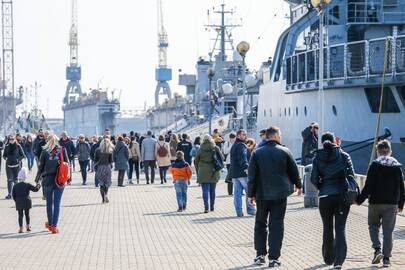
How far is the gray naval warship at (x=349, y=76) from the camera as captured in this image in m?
32.6

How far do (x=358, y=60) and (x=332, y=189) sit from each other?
21325 mm

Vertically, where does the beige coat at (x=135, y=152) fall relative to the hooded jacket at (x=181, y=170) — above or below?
above

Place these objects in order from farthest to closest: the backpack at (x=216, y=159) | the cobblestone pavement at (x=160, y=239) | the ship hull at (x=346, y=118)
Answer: the ship hull at (x=346, y=118) < the backpack at (x=216, y=159) < the cobblestone pavement at (x=160, y=239)

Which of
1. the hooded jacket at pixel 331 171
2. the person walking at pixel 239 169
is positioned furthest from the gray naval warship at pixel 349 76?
the hooded jacket at pixel 331 171

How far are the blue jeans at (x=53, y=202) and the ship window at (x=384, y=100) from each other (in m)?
16.7

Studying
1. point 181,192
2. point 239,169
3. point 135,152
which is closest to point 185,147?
point 135,152

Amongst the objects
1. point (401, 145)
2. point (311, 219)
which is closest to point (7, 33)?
point (401, 145)

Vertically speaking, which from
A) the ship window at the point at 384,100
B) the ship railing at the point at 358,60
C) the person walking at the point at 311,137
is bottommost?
the person walking at the point at 311,137

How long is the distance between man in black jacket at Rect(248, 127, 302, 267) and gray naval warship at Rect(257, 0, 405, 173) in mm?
15443

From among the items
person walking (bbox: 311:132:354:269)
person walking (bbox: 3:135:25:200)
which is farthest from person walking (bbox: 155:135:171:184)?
person walking (bbox: 311:132:354:269)

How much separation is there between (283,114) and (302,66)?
552 cm

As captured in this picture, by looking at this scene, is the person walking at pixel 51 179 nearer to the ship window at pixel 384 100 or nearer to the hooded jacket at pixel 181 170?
the hooded jacket at pixel 181 170

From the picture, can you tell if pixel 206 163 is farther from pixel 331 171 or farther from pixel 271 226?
pixel 331 171

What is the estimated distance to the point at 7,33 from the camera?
14675 centimetres
